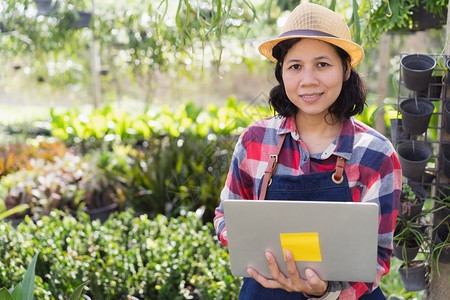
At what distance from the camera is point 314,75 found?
1.18 meters

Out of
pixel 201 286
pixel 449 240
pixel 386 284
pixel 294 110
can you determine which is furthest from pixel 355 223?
pixel 386 284

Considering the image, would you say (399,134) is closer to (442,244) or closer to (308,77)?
(442,244)

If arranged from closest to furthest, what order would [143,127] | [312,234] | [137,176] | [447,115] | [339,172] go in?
[312,234] < [339,172] < [447,115] < [137,176] < [143,127]

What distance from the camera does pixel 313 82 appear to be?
117 centimetres

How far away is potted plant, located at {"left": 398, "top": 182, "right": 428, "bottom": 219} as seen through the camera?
173cm

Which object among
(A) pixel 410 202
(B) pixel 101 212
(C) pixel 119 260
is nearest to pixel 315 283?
(A) pixel 410 202

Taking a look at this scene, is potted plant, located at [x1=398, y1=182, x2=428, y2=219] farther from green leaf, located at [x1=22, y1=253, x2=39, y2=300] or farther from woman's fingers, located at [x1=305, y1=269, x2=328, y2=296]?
green leaf, located at [x1=22, y1=253, x2=39, y2=300]

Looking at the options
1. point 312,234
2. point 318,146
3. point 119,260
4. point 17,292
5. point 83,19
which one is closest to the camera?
point 312,234

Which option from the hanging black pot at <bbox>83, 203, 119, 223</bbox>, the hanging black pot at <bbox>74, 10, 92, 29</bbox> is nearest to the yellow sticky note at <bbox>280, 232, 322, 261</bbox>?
the hanging black pot at <bbox>83, 203, 119, 223</bbox>

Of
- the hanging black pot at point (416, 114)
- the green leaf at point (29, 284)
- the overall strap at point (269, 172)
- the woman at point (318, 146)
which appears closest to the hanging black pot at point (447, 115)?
the hanging black pot at point (416, 114)

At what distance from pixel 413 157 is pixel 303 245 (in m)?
0.93

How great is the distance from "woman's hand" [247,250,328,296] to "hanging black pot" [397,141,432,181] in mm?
761

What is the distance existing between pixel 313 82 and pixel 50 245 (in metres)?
1.57

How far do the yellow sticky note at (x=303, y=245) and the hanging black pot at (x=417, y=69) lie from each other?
2.92ft
